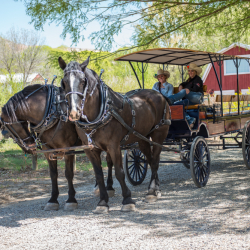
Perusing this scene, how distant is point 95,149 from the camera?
493 centimetres

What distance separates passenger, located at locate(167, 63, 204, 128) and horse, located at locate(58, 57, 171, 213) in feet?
3.04

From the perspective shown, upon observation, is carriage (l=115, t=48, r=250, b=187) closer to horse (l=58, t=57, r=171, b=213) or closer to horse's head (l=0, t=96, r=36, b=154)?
horse (l=58, t=57, r=171, b=213)

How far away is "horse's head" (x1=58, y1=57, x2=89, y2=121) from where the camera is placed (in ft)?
13.1

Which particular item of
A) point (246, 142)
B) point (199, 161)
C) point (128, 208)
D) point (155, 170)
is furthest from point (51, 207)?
point (246, 142)

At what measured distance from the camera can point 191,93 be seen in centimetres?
670

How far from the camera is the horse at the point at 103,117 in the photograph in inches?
164

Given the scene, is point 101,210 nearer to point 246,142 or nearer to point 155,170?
point 155,170

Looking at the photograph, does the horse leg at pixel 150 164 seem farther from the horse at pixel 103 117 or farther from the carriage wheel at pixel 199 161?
the carriage wheel at pixel 199 161

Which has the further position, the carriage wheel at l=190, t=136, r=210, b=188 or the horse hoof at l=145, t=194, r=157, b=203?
the carriage wheel at l=190, t=136, r=210, b=188

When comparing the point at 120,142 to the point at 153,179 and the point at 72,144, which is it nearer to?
the point at 72,144

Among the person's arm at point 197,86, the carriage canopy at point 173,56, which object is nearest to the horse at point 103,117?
the carriage canopy at point 173,56

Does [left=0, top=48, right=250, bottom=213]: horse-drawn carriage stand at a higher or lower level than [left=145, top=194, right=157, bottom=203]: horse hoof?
higher

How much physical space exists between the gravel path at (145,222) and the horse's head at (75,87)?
144 cm

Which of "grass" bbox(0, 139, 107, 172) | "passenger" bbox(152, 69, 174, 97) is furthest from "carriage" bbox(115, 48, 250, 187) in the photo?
"grass" bbox(0, 139, 107, 172)
